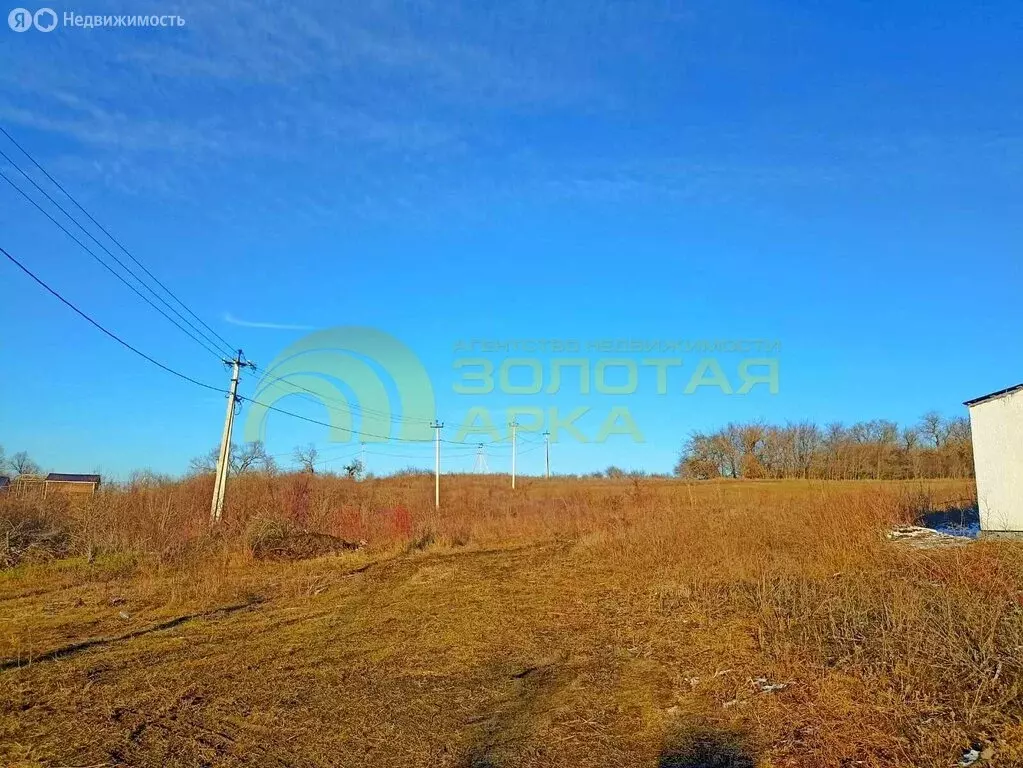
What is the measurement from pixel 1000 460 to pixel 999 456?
74mm

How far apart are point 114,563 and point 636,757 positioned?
44.8 ft

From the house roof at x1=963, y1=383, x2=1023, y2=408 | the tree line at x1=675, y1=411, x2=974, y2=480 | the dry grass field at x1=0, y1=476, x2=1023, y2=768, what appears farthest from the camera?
the tree line at x1=675, y1=411, x2=974, y2=480

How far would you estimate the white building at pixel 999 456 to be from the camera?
1132 centimetres

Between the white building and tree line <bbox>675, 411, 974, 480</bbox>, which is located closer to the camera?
the white building

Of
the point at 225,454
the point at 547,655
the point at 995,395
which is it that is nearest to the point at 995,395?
the point at 995,395

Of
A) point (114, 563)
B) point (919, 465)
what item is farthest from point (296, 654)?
point (919, 465)

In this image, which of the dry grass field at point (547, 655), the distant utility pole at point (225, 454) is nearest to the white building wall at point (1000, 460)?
the dry grass field at point (547, 655)

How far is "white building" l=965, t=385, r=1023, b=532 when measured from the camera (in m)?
11.3

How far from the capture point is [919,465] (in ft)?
143

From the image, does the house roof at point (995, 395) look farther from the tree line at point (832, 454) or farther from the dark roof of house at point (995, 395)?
the tree line at point (832, 454)

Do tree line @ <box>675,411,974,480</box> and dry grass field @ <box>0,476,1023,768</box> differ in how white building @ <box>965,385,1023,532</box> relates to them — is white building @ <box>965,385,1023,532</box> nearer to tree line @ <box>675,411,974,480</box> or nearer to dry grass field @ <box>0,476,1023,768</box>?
dry grass field @ <box>0,476,1023,768</box>

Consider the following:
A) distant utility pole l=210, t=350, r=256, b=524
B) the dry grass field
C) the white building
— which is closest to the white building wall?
the white building

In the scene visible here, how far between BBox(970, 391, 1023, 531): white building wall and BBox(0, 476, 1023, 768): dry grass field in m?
1.98

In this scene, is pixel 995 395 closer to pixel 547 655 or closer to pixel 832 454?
pixel 547 655
